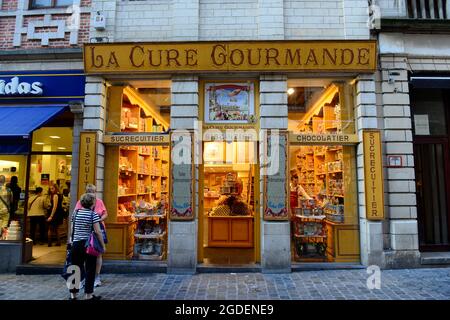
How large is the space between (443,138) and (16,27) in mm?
11067

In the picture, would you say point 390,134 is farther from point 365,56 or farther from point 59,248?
point 59,248

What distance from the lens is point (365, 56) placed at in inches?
288

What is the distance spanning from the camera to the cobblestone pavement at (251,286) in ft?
18.1

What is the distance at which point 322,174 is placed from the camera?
8.26m

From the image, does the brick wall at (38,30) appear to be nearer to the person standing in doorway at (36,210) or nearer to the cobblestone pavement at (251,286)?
the person standing in doorway at (36,210)

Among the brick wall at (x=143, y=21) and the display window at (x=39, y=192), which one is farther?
the brick wall at (x=143, y=21)

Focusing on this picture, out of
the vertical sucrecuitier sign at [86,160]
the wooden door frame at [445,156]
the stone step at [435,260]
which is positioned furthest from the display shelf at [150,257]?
the wooden door frame at [445,156]

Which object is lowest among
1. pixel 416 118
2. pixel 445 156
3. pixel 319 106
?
pixel 445 156

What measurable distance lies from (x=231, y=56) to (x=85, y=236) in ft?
15.9

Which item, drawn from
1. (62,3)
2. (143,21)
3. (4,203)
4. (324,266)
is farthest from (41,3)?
(324,266)

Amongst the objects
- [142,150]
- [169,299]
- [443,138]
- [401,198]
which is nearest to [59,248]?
[142,150]

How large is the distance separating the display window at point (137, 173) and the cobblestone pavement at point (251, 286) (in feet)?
2.78

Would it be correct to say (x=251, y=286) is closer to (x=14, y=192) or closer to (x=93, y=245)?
(x=93, y=245)

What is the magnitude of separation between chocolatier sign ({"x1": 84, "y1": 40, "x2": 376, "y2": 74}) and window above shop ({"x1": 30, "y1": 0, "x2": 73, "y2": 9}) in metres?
1.82
